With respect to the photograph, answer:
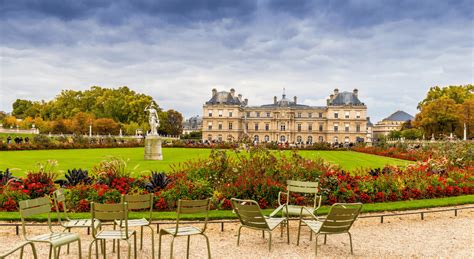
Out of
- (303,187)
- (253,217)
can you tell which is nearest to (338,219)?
(253,217)

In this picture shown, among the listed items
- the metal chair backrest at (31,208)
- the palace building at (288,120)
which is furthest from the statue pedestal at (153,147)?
the palace building at (288,120)

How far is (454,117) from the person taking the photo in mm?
45969

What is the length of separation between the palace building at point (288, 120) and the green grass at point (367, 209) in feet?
190

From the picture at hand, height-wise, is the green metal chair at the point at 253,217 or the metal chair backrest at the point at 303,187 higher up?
the metal chair backrest at the point at 303,187

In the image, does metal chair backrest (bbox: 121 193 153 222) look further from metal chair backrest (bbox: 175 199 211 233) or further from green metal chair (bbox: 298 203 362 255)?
green metal chair (bbox: 298 203 362 255)

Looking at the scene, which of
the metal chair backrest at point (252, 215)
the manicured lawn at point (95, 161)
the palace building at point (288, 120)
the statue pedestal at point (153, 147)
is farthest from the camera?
the palace building at point (288, 120)

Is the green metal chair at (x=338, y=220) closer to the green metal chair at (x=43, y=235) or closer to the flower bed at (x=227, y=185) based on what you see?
the flower bed at (x=227, y=185)

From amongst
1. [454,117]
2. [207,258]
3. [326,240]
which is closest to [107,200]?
[207,258]

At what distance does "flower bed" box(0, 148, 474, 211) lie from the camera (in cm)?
805

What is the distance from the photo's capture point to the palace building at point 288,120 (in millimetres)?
67312

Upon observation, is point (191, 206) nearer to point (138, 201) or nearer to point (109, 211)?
point (138, 201)

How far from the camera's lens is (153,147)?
18.6 metres

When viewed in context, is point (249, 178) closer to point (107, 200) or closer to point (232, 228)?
point (232, 228)

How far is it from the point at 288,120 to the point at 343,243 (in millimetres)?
64311
